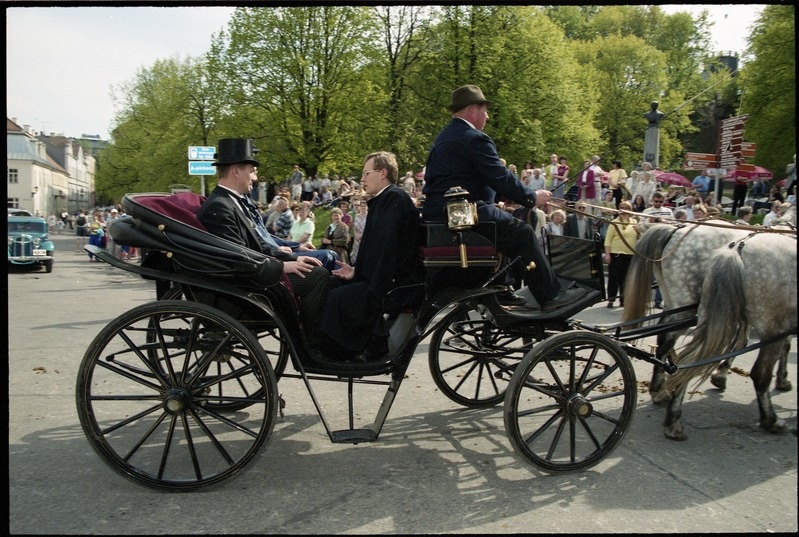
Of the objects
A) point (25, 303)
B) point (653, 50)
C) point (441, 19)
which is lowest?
point (25, 303)

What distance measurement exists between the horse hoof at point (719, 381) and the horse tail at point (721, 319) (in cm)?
120

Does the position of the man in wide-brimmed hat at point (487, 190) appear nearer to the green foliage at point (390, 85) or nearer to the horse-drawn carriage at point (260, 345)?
the horse-drawn carriage at point (260, 345)

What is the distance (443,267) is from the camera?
426 cm

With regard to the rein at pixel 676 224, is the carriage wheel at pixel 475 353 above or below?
below

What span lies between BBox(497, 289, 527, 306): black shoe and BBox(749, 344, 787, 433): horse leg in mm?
1820

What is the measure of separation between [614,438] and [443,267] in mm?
1481

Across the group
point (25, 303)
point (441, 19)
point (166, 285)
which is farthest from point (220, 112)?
point (166, 285)

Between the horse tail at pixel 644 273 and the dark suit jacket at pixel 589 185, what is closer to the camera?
the horse tail at pixel 644 273

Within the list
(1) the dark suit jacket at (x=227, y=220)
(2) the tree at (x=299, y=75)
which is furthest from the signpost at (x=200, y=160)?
(1) the dark suit jacket at (x=227, y=220)

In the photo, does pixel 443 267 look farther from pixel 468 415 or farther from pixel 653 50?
pixel 653 50

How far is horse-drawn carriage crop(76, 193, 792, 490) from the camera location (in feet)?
12.1

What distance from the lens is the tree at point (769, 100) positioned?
15781mm

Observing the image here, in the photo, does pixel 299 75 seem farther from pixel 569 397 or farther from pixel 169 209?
pixel 569 397

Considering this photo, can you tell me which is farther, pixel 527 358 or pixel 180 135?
pixel 180 135
